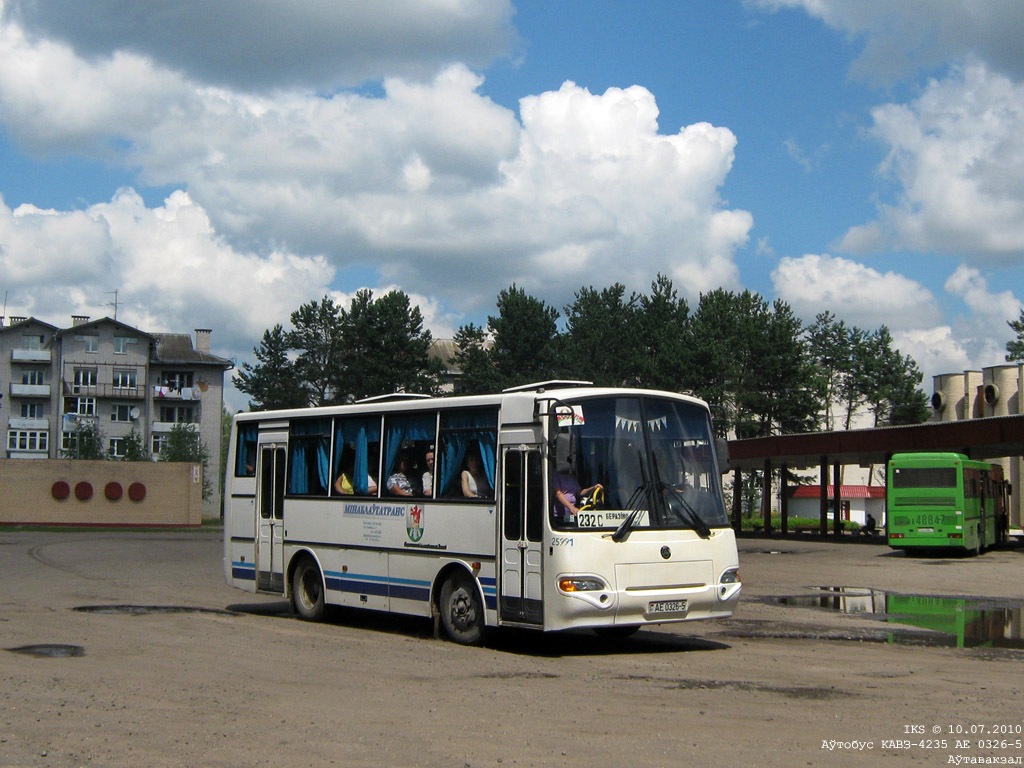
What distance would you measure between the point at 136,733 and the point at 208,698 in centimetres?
145

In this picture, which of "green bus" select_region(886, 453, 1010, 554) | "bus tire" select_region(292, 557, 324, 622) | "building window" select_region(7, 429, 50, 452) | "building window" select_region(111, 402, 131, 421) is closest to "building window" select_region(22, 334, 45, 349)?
"building window" select_region(7, 429, 50, 452)

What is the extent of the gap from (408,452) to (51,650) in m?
4.78

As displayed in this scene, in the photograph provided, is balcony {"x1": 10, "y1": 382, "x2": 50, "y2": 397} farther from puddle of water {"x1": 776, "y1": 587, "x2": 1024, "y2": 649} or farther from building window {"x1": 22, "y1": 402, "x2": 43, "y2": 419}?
puddle of water {"x1": 776, "y1": 587, "x2": 1024, "y2": 649}

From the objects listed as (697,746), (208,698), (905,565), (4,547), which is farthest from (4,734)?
(4,547)

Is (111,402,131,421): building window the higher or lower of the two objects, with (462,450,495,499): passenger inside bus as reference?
higher

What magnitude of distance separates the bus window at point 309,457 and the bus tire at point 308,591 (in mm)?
1055

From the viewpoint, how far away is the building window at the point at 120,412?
94.6 meters

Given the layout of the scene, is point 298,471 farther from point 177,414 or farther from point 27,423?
point 177,414

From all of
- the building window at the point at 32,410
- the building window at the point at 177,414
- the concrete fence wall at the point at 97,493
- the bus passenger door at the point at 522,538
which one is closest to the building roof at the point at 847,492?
the concrete fence wall at the point at 97,493

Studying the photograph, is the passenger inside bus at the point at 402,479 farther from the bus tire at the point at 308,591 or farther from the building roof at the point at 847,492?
the building roof at the point at 847,492

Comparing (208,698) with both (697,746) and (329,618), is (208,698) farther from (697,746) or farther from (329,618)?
(329,618)

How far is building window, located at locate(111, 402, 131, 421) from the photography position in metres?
94.6

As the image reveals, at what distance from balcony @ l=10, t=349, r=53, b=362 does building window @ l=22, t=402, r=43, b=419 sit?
367 centimetres

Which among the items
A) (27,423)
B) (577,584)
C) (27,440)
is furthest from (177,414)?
(577,584)
